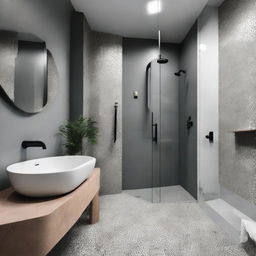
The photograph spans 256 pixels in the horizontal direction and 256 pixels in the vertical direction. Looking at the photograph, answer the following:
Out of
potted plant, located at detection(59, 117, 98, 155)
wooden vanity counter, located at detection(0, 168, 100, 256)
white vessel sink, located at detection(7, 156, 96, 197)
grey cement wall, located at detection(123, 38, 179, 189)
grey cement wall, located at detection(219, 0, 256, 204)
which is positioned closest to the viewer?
wooden vanity counter, located at detection(0, 168, 100, 256)

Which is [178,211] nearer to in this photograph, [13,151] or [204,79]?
[204,79]

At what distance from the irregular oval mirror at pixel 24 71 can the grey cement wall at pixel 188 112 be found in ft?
5.95

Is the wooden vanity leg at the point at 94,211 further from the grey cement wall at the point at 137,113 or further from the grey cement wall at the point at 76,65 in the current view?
the grey cement wall at the point at 76,65

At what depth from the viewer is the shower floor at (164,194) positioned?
209 cm

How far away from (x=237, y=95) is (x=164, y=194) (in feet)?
5.25

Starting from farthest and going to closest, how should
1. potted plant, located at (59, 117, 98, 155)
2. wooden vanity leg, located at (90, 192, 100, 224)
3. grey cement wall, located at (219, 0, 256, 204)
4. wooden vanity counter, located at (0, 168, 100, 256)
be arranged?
potted plant, located at (59, 117, 98, 155), wooden vanity leg, located at (90, 192, 100, 224), grey cement wall, located at (219, 0, 256, 204), wooden vanity counter, located at (0, 168, 100, 256)

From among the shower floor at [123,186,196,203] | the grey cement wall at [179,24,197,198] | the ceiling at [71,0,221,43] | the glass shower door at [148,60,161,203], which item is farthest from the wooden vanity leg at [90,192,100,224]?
the ceiling at [71,0,221,43]

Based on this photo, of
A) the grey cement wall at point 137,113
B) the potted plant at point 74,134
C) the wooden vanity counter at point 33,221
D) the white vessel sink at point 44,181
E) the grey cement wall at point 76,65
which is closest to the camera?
the wooden vanity counter at point 33,221

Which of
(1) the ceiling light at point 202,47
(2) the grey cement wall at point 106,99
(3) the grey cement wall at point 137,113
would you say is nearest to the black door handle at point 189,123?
(3) the grey cement wall at point 137,113

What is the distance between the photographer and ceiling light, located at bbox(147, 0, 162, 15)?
1870 mm

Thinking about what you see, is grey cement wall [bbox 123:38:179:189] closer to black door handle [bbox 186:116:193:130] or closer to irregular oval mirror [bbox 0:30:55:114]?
black door handle [bbox 186:116:193:130]

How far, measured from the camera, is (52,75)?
5.16 ft

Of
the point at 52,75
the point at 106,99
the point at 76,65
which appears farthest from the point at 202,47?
the point at 52,75

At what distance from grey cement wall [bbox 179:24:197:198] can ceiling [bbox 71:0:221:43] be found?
0.21 metres
